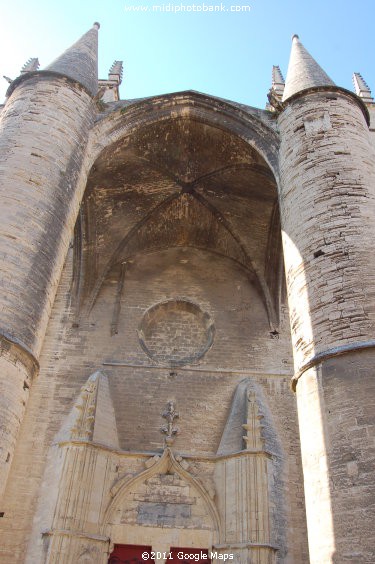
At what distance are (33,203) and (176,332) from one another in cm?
381

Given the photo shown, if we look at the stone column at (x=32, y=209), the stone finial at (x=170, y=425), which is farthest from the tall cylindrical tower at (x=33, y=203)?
the stone finial at (x=170, y=425)

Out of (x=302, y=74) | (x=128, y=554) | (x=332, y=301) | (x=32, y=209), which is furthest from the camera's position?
(x=302, y=74)

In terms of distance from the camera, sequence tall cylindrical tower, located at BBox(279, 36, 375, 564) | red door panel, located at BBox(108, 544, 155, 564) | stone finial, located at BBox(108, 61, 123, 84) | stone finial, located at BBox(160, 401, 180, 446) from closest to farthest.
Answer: tall cylindrical tower, located at BBox(279, 36, 375, 564)
red door panel, located at BBox(108, 544, 155, 564)
stone finial, located at BBox(160, 401, 180, 446)
stone finial, located at BBox(108, 61, 123, 84)

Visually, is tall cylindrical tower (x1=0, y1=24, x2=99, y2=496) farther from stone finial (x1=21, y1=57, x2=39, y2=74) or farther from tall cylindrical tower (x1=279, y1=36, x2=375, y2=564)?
stone finial (x1=21, y1=57, x2=39, y2=74)

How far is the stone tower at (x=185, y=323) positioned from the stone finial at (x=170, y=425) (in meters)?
0.02

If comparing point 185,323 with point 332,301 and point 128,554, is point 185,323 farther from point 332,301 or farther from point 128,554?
point 332,301

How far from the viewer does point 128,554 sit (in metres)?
6.54

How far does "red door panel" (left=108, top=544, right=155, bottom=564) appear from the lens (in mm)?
6500

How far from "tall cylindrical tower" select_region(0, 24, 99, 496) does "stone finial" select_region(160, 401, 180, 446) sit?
2.57 m

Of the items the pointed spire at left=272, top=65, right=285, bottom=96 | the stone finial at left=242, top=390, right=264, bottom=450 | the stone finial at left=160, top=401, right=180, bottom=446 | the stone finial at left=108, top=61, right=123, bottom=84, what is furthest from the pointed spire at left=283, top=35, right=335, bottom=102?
the stone finial at left=108, top=61, right=123, bottom=84

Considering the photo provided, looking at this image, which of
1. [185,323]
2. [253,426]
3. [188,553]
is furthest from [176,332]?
[188,553]

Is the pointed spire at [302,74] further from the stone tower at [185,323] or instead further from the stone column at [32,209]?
the stone column at [32,209]

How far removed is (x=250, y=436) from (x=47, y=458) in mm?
2706

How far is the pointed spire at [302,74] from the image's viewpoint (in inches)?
273
